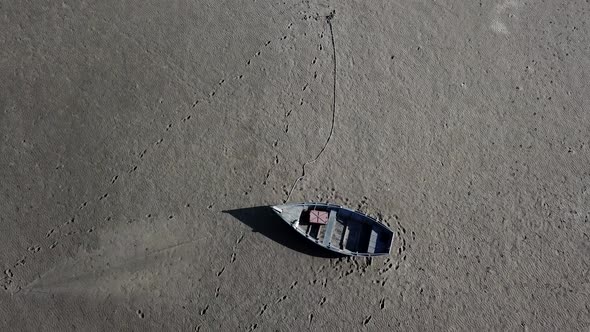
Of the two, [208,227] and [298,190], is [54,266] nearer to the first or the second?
[208,227]

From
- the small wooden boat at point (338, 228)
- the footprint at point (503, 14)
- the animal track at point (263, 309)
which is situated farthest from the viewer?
the footprint at point (503, 14)

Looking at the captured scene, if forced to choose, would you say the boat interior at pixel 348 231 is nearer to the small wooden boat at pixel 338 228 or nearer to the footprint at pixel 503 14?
the small wooden boat at pixel 338 228

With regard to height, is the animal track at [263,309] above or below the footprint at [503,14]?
below

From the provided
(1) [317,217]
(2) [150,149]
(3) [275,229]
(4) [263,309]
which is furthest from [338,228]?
(2) [150,149]

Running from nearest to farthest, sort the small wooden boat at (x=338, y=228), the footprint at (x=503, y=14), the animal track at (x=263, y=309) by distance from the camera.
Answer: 1. the animal track at (x=263, y=309)
2. the small wooden boat at (x=338, y=228)
3. the footprint at (x=503, y=14)

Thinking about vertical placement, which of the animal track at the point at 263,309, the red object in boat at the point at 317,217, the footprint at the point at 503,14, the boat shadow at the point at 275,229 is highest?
the footprint at the point at 503,14

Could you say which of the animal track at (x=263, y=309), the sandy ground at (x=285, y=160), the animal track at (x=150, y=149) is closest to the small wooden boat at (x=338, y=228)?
the sandy ground at (x=285, y=160)
